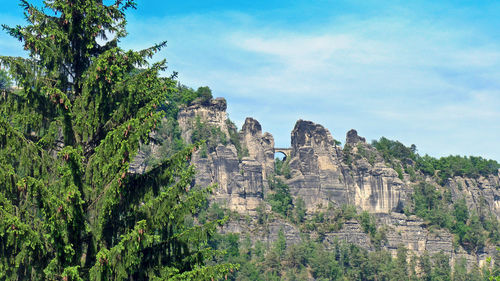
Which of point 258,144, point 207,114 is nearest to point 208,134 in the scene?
point 207,114

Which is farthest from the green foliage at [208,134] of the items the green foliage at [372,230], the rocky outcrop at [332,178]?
the green foliage at [372,230]

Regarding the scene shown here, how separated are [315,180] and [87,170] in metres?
107

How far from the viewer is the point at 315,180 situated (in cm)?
12169

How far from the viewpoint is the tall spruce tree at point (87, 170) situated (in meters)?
15.1

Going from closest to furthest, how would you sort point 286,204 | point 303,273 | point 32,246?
point 32,246, point 303,273, point 286,204

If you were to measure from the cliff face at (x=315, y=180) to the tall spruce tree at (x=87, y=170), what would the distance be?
93049 mm

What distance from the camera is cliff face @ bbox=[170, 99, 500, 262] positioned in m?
114

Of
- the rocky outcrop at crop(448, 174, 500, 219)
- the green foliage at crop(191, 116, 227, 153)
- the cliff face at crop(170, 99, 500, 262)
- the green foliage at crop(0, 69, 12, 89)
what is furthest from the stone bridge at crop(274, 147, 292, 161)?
the green foliage at crop(0, 69, 12, 89)

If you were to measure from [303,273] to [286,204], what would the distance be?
20259 millimetres

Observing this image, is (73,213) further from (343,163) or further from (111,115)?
(343,163)

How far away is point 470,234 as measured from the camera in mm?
121625

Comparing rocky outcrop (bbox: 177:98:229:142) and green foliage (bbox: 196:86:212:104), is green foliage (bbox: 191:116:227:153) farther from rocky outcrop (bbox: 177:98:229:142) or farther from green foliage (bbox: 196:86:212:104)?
green foliage (bbox: 196:86:212:104)

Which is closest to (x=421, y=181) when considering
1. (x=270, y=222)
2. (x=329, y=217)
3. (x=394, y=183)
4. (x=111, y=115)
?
(x=394, y=183)

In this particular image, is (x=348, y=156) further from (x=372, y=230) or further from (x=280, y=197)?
(x=372, y=230)
